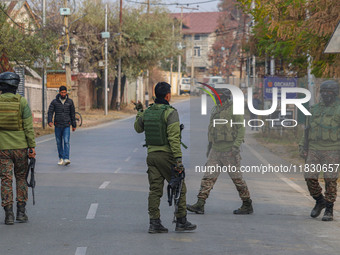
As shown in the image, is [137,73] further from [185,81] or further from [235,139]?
[235,139]

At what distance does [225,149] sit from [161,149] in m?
1.96

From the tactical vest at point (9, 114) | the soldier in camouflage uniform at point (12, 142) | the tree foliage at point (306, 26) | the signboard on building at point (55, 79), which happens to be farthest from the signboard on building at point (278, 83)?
the tactical vest at point (9, 114)

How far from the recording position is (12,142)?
9.46 m

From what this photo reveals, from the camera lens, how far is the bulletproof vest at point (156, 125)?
28.2ft

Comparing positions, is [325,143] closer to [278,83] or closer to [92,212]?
[92,212]

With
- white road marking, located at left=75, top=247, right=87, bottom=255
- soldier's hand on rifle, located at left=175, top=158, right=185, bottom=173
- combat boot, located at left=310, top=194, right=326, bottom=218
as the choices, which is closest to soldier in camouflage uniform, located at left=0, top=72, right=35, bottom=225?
white road marking, located at left=75, top=247, right=87, bottom=255

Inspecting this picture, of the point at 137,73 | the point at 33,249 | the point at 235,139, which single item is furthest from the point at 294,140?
the point at 137,73

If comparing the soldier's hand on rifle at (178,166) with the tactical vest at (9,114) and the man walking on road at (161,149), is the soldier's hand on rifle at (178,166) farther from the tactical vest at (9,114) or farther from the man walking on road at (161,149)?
the tactical vest at (9,114)

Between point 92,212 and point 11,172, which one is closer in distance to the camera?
point 11,172

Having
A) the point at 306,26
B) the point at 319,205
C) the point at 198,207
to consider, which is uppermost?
the point at 306,26

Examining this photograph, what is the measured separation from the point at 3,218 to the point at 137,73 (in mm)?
46606

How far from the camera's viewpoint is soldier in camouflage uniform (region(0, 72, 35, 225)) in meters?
9.42

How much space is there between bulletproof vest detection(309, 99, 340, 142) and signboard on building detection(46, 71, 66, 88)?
2687cm

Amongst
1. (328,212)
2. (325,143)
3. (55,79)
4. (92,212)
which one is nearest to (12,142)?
(92,212)
